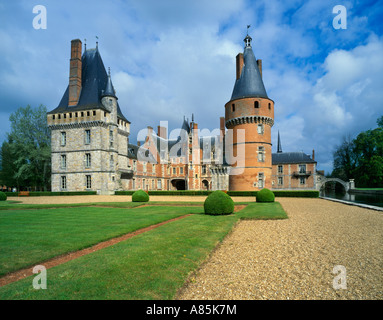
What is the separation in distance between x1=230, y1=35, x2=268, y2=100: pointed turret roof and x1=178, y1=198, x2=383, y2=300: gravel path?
2133cm

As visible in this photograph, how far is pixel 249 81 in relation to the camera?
90.8ft

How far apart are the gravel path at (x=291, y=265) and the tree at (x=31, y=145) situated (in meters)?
35.1

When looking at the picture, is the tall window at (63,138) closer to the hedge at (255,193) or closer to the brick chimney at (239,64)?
the hedge at (255,193)

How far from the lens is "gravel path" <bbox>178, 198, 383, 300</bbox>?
12.5ft

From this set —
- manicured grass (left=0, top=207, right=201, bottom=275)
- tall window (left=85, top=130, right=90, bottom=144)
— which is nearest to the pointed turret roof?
tall window (left=85, top=130, right=90, bottom=144)

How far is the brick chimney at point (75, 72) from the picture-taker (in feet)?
103

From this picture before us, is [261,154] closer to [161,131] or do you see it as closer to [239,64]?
[239,64]

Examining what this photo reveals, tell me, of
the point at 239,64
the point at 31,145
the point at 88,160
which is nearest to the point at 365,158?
the point at 239,64

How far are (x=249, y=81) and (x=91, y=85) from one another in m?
20.9

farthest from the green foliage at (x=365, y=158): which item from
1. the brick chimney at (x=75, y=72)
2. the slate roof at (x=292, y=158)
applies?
the brick chimney at (x=75, y=72)

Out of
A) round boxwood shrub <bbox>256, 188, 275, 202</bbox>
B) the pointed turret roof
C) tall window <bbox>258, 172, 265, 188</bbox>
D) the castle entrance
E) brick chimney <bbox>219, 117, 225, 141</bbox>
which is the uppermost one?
the pointed turret roof

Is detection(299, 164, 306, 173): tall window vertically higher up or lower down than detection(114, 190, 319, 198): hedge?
higher up

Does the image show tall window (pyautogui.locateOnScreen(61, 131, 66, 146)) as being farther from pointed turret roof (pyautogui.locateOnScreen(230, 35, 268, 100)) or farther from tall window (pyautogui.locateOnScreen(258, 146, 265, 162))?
tall window (pyautogui.locateOnScreen(258, 146, 265, 162))
